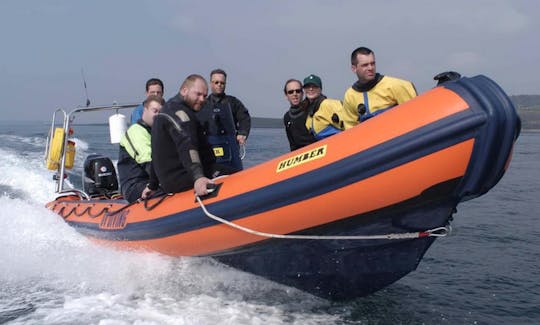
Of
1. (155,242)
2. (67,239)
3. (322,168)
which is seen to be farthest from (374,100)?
(67,239)

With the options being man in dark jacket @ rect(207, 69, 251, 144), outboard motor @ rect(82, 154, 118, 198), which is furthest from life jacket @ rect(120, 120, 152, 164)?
outboard motor @ rect(82, 154, 118, 198)

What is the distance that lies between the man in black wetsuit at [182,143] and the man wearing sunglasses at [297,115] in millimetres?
912

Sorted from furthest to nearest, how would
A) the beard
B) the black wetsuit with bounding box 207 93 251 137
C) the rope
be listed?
1. the black wetsuit with bounding box 207 93 251 137
2. the beard
3. the rope

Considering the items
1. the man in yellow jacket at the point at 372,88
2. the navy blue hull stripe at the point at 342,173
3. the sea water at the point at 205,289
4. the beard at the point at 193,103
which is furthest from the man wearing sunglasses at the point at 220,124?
the man in yellow jacket at the point at 372,88

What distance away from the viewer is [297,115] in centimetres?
403

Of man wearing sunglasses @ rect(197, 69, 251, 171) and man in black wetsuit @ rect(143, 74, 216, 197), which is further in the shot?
man wearing sunglasses @ rect(197, 69, 251, 171)

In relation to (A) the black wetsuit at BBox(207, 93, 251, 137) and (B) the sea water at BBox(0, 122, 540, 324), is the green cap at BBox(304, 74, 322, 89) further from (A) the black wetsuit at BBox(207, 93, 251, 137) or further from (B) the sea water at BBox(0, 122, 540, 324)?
(B) the sea water at BBox(0, 122, 540, 324)

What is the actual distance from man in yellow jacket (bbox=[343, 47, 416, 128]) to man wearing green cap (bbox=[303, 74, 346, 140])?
11.8 inches

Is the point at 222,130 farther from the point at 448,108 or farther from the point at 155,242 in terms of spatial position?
the point at 448,108

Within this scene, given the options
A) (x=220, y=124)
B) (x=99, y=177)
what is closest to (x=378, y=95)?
(x=220, y=124)

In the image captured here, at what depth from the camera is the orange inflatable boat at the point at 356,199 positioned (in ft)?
6.85

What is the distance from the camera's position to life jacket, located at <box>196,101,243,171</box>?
3.88m

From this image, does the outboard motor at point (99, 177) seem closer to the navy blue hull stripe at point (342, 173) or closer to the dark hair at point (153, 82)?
the dark hair at point (153, 82)

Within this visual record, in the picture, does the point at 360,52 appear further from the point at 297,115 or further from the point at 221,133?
the point at 221,133
